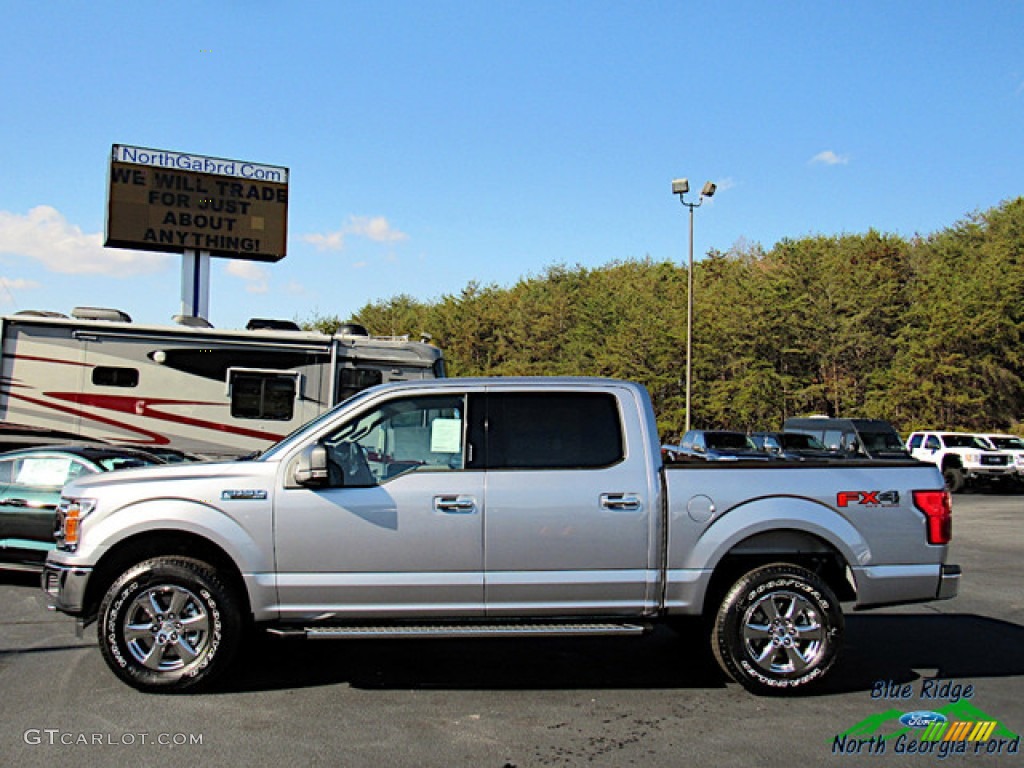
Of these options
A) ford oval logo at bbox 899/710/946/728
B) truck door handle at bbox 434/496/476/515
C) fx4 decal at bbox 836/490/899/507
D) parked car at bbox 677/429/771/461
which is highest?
parked car at bbox 677/429/771/461

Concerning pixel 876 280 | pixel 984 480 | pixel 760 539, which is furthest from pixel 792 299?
pixel 760 539

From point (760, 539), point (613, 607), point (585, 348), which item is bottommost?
point (613, 607)

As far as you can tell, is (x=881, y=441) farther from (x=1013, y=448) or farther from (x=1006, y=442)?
(x=1006, y=442)

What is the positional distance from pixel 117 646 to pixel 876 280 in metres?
54.4

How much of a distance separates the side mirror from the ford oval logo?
3.71 m

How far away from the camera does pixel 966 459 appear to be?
2573 cm

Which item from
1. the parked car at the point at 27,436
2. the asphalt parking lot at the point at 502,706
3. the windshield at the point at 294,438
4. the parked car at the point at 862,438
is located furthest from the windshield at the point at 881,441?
the windshield at the point at 294,438

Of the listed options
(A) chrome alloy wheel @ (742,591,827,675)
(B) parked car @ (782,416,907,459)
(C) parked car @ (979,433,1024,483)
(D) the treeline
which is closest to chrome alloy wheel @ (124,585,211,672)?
(A) chrome alloy wheel @ (742,591,827,675)

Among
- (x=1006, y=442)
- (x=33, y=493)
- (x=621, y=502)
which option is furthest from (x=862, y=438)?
(x=33, y=493)

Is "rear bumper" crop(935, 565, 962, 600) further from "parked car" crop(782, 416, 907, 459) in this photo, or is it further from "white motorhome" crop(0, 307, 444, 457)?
"parked car" crop(782, 416, 907, 459)

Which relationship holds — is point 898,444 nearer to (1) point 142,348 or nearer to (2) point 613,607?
(1) point 142,348

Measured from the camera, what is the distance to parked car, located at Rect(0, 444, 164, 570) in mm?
8859

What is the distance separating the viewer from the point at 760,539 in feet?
18.7

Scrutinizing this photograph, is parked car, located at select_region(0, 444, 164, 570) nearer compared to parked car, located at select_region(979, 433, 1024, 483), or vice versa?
parked car, located at select_region(0, 444, 164, 570)
